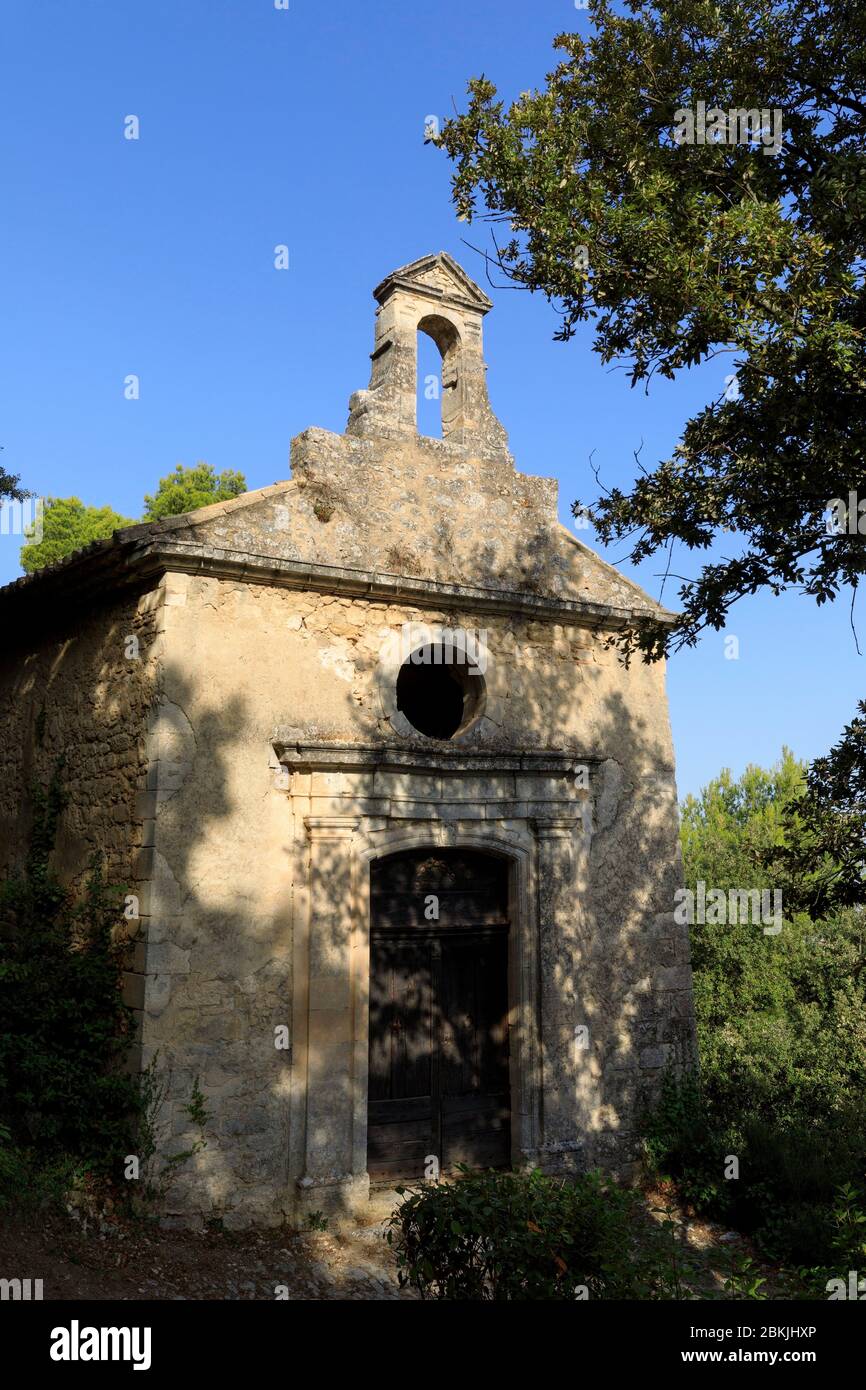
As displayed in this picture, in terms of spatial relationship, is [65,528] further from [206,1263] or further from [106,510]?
[206,1263]

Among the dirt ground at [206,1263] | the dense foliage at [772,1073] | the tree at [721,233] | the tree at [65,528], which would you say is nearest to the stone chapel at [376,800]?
the dirt ground at [206,1263]

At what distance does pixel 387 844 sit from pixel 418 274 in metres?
5.00

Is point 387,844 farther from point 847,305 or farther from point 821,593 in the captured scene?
point 847,305

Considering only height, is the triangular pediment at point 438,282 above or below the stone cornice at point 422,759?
above

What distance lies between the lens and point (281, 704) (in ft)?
24.0

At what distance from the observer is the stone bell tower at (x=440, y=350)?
8359mm

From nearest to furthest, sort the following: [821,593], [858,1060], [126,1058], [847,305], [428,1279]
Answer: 1. [428,1279]
2. [847,305]
3. [821,593]
4. [126,1058]
5. [858,1060]

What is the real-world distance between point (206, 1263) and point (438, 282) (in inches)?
308

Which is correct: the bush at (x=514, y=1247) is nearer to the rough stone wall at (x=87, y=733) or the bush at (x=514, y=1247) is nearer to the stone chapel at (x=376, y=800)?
the stone chapel at (x=376, y=800)

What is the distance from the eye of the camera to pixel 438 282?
8852 millimetres

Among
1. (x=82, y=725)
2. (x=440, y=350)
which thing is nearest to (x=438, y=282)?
(x=440, y=350)

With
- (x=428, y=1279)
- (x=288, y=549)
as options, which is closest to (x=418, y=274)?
(x=288, y=549)

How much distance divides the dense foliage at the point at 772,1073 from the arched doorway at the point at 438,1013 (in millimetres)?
1698
